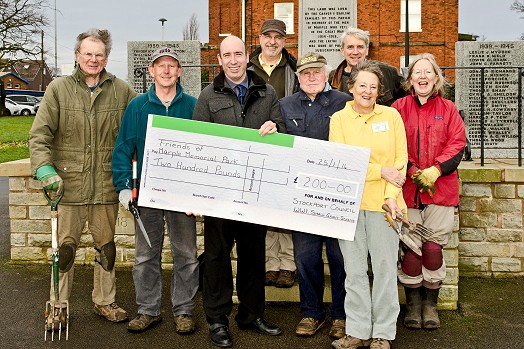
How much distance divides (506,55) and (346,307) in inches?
255

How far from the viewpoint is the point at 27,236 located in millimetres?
7266

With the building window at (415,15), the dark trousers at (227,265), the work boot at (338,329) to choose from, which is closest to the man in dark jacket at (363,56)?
the dark trousers at (227,265)

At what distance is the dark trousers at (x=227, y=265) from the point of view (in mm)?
4832

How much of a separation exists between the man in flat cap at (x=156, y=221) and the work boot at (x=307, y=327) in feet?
2.91

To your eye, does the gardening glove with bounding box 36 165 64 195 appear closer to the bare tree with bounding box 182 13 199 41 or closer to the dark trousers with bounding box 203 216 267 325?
the dark trousers with bounding box 203 216 267 325

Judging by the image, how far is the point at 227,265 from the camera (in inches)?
193

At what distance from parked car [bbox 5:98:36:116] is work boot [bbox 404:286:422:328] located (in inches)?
1814

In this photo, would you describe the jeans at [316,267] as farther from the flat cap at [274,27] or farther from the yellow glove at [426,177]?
the flat cap at [274,27]

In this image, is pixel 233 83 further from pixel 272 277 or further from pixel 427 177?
pixel 272 277

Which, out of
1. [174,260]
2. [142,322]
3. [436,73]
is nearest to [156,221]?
[174,260]

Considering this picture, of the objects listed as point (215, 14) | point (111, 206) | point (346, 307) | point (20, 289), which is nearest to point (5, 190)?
point (20, 289)

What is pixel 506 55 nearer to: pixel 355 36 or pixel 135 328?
pixel 355 36

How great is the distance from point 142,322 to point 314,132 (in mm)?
2128

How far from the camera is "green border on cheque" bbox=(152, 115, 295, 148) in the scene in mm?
4695
